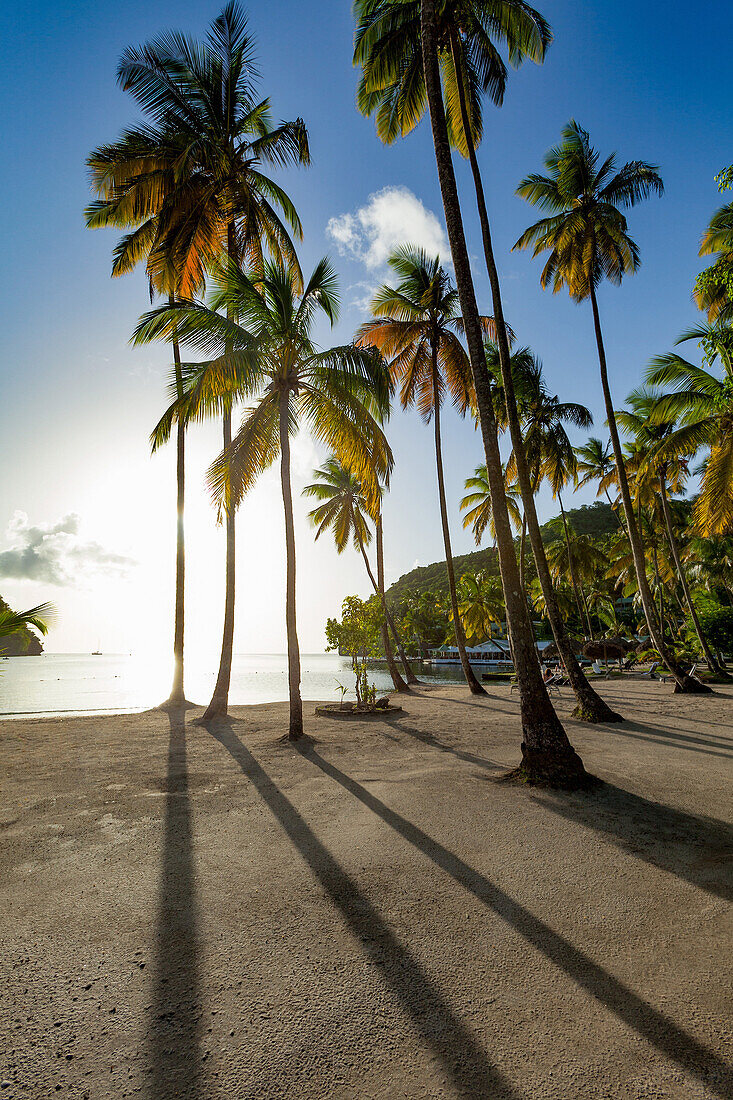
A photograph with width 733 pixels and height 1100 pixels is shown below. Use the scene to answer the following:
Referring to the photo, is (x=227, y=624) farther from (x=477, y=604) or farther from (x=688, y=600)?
(x=477, y=604)

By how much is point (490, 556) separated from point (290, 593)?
71.4m

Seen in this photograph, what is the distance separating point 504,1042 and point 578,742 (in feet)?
24.1

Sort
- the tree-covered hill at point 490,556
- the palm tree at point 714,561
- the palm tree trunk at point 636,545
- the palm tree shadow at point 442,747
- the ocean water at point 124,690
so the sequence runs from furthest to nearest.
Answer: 1. the tree-covered hill at point 490,556
2. the palm tree at point 714,561
3. the ocean water at point 124,690
4. the palm tree trunk at point 636,545
5. the palm tree shadow at point 442,747

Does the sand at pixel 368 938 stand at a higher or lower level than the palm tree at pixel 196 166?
lower

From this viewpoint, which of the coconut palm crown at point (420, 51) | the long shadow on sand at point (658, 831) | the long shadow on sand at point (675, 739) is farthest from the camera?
the coconut palm crown at point (420, 51)

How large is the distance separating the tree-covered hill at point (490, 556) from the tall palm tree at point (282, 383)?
49.1 metres

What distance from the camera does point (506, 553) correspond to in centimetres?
687

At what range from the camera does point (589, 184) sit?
14992 millimetres

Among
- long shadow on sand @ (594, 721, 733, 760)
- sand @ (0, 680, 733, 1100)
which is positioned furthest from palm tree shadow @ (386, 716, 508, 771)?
long shadow on sand @ (594, 721, 733, 760)

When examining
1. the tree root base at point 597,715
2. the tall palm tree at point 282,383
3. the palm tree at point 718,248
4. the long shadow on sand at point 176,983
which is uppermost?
the palm tree at point 718,248

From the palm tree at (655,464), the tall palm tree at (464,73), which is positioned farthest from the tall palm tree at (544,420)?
the tall palm tree at (464,73)

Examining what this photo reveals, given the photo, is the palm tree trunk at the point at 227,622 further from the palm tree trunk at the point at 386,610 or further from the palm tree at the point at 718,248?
the palm tree at the point at 718,248

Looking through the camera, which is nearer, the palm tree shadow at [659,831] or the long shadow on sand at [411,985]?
the long shadow on sand at [411,985]

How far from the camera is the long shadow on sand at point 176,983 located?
2.20 metres
